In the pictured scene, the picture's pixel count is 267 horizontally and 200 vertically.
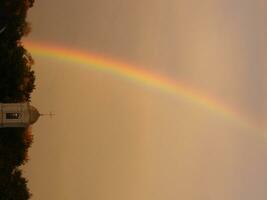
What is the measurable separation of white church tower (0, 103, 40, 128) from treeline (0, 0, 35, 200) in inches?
16.8

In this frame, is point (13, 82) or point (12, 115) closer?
point (13, 82)

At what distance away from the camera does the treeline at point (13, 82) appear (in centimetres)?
4006

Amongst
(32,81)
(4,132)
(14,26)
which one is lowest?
(4,132)

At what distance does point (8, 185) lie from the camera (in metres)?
40.4

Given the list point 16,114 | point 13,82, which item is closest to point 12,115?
point 16,114

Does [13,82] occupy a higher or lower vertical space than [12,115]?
higher

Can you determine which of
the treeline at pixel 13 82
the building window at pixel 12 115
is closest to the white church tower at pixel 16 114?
the building window at pixel 12 115

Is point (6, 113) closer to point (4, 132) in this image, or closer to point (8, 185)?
point (4, 132)

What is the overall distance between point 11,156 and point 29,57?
280 inches

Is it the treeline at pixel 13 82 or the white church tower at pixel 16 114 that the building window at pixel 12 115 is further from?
the treeline at pixel 13 82

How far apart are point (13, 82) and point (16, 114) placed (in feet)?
7.66

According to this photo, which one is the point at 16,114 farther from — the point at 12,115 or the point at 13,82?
the point at 13,82

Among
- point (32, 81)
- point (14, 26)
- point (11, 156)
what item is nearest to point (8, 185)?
A: point (11, 156)

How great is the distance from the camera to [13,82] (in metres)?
40.4
